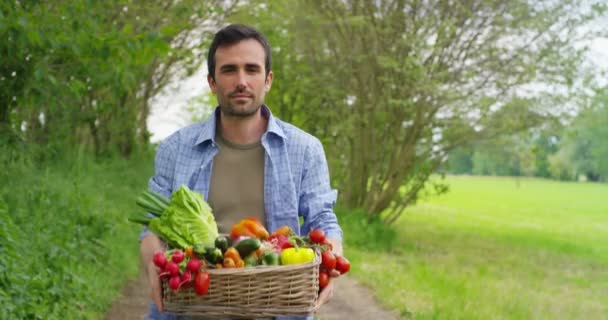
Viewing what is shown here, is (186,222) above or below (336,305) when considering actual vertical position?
above

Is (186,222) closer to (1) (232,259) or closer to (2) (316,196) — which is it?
(1) (232,259)

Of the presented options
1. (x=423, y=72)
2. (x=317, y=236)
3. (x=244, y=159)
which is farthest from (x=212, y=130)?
(x=423, y=72)

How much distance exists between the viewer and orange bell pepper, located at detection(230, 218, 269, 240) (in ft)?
9.40

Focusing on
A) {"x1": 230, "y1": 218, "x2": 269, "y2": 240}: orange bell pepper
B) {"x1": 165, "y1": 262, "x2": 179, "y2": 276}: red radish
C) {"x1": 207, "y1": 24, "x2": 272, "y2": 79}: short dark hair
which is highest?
{"x1": 207, "y1": 24, "x2": 272, "y2": 79}: short dark hair

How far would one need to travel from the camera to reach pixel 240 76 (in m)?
3.03

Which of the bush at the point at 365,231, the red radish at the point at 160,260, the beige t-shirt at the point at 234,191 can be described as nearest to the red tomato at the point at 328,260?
the beige t-shirt at the point at 234,191

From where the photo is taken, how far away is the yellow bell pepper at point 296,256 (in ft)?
8.99

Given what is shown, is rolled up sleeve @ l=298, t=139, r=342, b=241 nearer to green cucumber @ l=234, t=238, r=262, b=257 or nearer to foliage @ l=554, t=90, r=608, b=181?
green cucumber @ l=234, t=238, r=262, b=257

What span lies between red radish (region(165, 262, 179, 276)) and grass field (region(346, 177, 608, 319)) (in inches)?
214

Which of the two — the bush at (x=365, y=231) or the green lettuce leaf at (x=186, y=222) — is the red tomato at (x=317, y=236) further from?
the bush at (x=365, y=231)

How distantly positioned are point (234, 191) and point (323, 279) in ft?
1.77

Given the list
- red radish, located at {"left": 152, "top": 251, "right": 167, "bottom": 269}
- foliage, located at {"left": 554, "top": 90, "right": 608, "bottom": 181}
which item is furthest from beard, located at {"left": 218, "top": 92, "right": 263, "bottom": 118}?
foliage, located at {"left": 554, "top": 90, "right": 608, "bottom": 181}

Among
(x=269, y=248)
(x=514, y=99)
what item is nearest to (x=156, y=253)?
(x=269, y=248)

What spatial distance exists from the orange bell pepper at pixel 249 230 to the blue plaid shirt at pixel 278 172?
0.77ft
